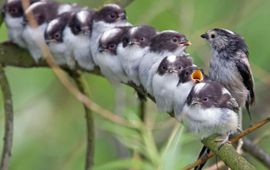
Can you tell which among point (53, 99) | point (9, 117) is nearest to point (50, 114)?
point (53, 99)

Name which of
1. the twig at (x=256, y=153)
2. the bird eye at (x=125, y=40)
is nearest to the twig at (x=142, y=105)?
the bird eye at (x=125, y=40)

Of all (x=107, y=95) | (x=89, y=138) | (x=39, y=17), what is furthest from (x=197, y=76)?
(x=107, y=95)

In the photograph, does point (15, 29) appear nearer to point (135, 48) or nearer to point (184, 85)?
point (135, 48)

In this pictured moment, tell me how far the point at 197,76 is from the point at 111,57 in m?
0.58

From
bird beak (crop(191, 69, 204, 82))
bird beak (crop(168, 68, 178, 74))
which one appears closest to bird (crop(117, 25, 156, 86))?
bird beak (crop(168, 68, 178, 74))

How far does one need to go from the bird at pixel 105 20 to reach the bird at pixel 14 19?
35cm

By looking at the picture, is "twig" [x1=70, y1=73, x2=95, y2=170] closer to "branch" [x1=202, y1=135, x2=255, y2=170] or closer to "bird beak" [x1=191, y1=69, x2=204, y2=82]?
"bird beak" [x1=191, y1=69, x2=204, y2=82]

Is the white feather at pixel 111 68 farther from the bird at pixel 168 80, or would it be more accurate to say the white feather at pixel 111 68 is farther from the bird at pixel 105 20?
the bird at pixel 168 80

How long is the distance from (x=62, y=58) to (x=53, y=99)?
54.5 inches

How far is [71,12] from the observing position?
14.4 feet

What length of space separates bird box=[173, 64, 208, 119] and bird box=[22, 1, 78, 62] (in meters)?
0.88

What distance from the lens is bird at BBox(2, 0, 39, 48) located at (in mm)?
4441

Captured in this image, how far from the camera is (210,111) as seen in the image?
352cm

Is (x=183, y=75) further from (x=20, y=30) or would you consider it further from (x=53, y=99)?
(x=53, y=99)
